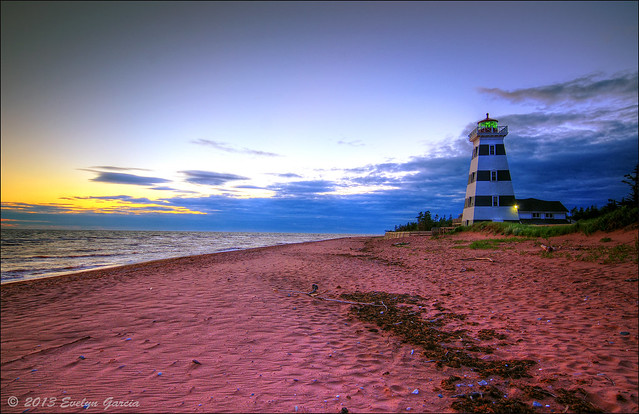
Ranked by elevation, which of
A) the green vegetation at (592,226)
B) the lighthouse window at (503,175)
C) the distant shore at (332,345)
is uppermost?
the lighthouse window at (503,175)

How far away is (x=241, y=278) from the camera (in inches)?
415

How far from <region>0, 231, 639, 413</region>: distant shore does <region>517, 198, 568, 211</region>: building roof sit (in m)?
40.0

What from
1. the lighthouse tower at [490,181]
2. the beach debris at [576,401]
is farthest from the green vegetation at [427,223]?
the beach debris at [576,401]

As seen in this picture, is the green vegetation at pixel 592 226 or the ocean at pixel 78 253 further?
the ocean at pixel 78 253

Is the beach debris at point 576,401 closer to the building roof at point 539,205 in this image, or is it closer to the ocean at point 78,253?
the ocean at point 78,253

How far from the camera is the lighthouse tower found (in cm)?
3067

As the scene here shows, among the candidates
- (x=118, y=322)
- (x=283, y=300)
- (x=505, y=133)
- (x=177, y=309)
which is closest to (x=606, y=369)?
(x=283, y=300)

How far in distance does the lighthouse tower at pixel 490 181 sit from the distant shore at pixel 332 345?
23.2 m

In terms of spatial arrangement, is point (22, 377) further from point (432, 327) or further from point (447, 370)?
point (432, 327)

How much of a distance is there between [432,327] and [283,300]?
3.80 metres

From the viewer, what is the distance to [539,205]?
4312 centimetres

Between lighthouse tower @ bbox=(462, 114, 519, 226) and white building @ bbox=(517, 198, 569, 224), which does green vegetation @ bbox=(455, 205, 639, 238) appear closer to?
lighthouse tower @ bbox=(462, 114, 519, 226)

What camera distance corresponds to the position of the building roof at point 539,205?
42.6 m

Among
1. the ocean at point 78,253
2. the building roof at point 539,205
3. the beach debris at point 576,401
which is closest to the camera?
the beach debris at point 576,401
